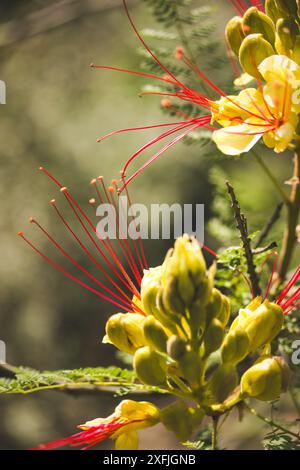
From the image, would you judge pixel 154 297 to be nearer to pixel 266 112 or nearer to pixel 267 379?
pixel 267 379

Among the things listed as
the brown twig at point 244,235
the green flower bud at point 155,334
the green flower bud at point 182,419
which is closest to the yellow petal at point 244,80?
the brown twig at point 244,235

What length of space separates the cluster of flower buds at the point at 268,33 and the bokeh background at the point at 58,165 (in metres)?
1.94

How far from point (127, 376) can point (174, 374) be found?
0.90 feet

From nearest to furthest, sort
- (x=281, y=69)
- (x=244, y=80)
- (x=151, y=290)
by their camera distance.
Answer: (x=151, y=290)
(x=281, y=69)
(x=244, y=80)

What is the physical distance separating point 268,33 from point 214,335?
67 cm

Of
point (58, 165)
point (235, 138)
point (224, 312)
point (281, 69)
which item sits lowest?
point (224, 312)

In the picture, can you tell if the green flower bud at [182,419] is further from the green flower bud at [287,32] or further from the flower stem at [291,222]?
the green flower bud at [287,32]

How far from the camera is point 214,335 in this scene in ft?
4.75

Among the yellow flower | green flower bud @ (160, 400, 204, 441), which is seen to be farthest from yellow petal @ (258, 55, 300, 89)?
green flower bud @ (160, 400, 204, 441)

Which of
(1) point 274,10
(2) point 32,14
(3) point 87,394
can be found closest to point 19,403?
(2) point 32,14

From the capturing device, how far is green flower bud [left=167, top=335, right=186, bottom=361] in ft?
4.69

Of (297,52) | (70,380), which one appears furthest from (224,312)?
(297,52)

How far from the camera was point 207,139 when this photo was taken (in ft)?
7.27

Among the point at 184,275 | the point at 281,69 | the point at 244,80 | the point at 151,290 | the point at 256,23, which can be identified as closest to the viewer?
the point at 184,275
